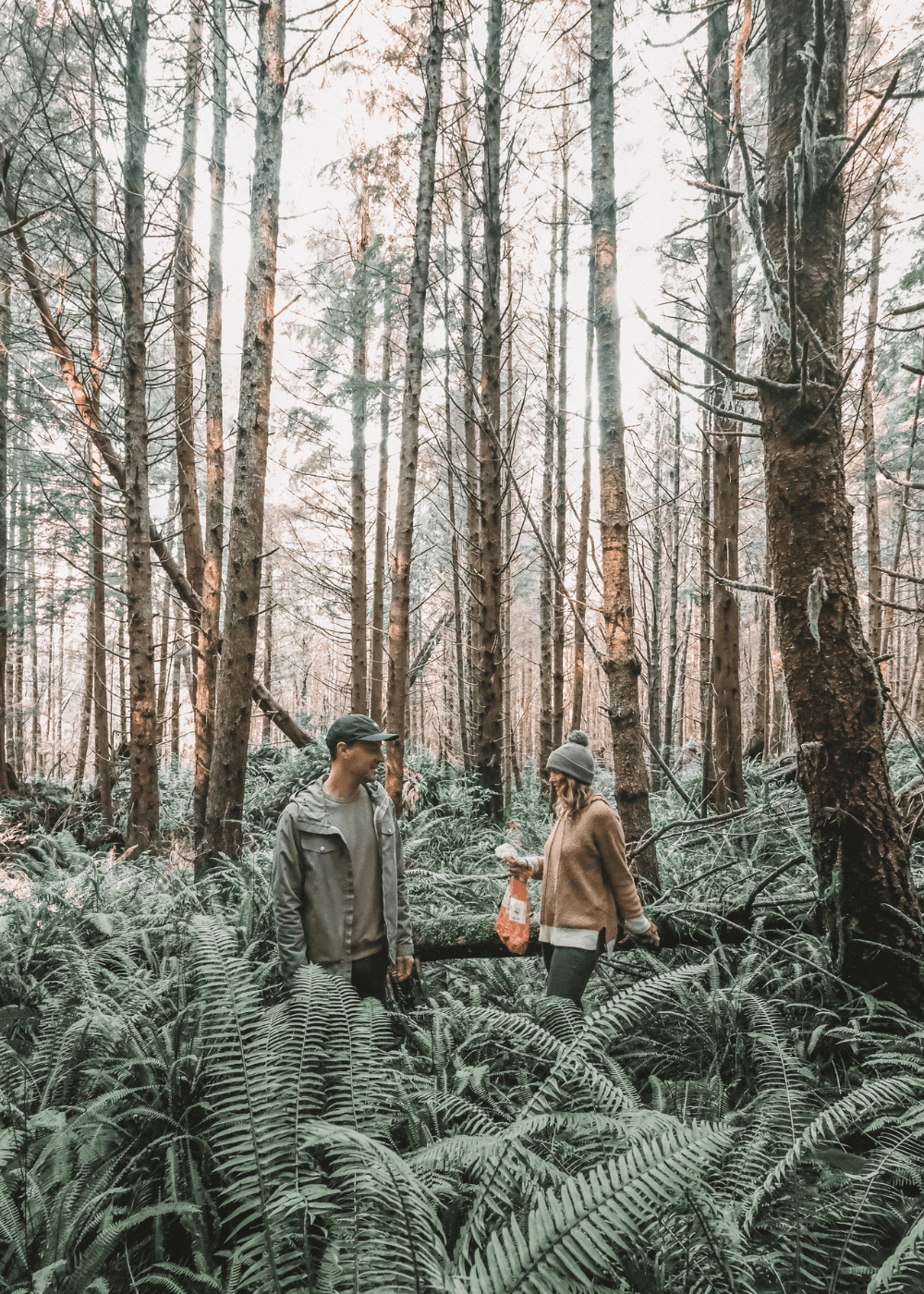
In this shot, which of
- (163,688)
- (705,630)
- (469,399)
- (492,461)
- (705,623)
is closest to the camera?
(492,461)

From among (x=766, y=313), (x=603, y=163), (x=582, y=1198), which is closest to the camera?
(x=582, y=1198)

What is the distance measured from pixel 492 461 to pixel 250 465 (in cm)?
371

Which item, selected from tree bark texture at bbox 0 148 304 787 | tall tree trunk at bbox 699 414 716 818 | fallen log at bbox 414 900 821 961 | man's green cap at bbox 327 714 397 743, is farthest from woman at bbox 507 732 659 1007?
tree bark texture at bbox 0 148 304 787

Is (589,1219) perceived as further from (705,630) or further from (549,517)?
(549,517)

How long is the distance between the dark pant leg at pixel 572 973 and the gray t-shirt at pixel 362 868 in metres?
0.92

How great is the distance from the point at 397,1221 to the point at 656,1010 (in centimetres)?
242

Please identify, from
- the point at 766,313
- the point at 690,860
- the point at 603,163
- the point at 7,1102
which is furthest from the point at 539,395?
the point at 7,1102

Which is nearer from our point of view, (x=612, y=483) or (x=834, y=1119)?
(x=834, y=1119)

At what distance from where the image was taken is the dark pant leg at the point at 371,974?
3.19m

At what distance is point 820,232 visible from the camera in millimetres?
3035

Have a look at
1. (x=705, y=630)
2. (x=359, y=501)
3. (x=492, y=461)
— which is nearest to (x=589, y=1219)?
(x=492, y=461)

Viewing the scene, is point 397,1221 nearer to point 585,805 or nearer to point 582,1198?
point 582,1198

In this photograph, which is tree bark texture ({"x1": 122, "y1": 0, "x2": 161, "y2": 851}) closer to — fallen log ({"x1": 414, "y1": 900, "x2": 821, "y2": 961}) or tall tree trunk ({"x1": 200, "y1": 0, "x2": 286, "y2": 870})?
tall tree trunk ({"x1": 200, "y1": 0, "x2": 286, "y2": 870})

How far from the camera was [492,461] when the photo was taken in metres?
8.24
